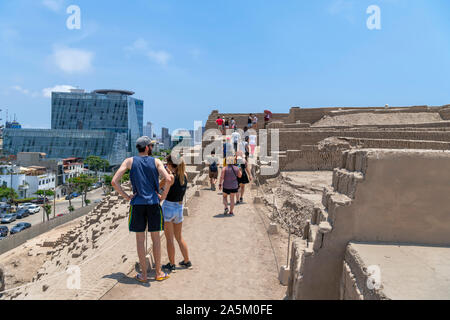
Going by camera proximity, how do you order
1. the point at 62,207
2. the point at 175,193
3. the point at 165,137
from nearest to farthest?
the point at 175,193
the point at 62,207
the point at 165,137

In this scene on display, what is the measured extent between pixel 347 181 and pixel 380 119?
17.4 metres

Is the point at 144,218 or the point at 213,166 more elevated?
the point at 213,166

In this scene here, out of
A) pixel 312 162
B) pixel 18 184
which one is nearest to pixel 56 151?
pixel 18 184

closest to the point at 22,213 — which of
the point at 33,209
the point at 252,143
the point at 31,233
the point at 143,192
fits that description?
the point at 33,209

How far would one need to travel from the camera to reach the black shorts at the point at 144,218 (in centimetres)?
407

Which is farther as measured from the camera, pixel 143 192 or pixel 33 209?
pixel 33 209

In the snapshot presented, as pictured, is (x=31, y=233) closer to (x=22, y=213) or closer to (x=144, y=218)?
(x=144, y=218)

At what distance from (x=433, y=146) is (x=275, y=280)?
28.7 ft

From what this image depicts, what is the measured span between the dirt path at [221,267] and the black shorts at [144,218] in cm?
78

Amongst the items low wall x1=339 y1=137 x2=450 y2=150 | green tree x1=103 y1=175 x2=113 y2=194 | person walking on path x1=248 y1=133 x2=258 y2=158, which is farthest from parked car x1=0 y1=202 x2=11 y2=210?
low wall x1=339 y1=137 x2=450 y2=150

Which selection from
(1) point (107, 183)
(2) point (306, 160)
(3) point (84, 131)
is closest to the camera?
(2) point (306, 160)

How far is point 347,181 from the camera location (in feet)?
11.7

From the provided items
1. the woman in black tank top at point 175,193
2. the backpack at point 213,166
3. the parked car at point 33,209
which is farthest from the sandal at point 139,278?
the parked car at point 33,209

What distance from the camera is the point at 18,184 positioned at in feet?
153
